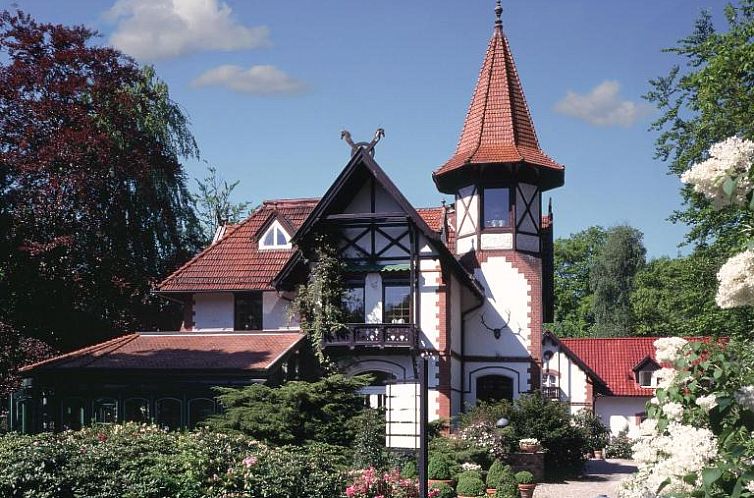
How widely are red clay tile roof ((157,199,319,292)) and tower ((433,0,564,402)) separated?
492 cm

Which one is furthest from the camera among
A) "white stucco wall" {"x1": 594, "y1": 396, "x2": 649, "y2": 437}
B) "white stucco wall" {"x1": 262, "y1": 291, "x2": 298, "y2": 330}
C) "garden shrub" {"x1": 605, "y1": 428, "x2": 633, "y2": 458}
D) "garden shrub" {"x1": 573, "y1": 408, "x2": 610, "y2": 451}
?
"white stucco wall" {"x1": 594, "y1": 396, "x2": 649, "y2": 437}

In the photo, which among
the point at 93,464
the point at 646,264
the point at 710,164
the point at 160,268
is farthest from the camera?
the point at 646,264

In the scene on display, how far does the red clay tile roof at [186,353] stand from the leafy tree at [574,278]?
44.7 metres

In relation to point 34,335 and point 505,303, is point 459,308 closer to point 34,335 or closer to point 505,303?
point 505,303

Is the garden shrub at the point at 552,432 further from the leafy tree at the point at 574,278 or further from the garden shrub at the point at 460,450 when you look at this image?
the leafy tree at the point at 574,278

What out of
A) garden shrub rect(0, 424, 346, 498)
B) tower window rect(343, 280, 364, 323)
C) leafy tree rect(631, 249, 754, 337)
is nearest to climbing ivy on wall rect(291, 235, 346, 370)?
tower window rect(343, 280, 364, 323)

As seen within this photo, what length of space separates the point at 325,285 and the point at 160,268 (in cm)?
1094

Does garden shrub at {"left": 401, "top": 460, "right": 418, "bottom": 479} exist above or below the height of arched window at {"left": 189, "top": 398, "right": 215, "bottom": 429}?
below

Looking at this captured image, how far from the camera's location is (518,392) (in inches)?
1105

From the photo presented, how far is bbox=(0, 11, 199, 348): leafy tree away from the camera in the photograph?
88.9ft

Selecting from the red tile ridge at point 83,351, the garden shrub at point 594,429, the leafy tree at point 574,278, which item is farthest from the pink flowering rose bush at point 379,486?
the leafy tree at point 574,278

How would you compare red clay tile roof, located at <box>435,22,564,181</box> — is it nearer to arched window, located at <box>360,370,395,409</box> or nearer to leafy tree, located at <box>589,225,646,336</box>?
arched window, located at <box>360,370,395,409</box>

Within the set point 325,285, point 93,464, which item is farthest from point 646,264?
point 93,464

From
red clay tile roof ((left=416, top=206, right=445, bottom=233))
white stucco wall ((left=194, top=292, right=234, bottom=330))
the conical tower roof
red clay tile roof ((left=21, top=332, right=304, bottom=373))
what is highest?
the conical tower roof
